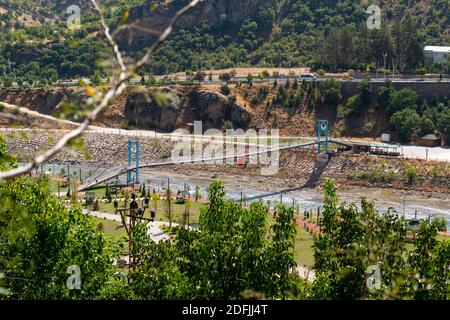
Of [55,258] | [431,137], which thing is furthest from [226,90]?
[55,258]

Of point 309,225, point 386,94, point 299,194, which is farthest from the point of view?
point 386,94

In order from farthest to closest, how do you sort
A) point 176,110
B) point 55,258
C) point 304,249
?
1. point 176,110
2. point 304,249
3. point 55,258

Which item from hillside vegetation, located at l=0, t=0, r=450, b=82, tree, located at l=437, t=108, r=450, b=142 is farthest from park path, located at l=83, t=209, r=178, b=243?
hillside vegetation, located at l=0, t=0, r=450, b=82

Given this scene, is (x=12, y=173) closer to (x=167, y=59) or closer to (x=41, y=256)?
(x=41, y=256)

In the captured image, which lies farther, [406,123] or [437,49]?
[437,49]

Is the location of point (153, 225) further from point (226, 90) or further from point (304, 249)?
point (226, 90)

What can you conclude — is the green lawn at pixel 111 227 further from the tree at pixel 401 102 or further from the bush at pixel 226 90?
the bush at pixel 226 90

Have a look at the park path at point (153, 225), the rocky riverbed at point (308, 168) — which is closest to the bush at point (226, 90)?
the rocky riverbed at point (308, 168)
